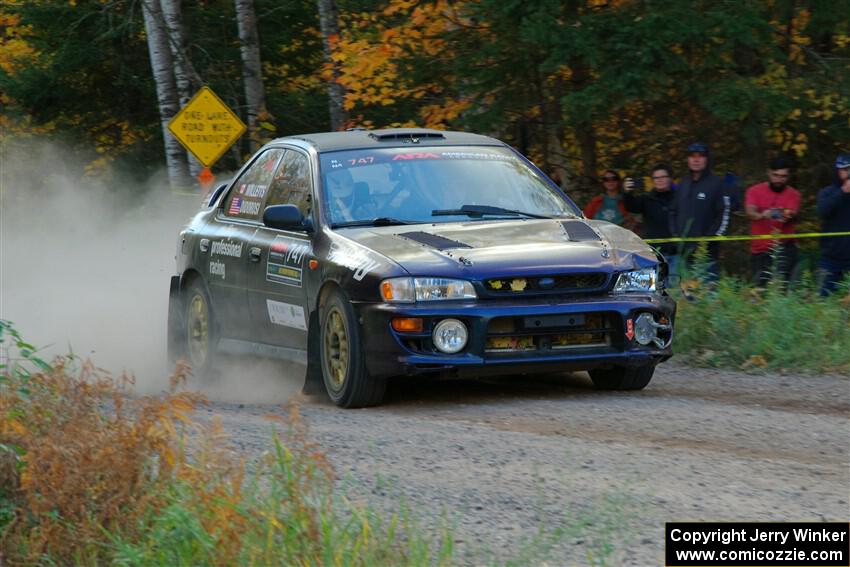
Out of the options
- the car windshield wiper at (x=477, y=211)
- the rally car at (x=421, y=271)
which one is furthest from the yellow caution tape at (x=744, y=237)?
the car windshield wiper at (x=477, y=211)

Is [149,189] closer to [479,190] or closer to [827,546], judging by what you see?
[479,190]

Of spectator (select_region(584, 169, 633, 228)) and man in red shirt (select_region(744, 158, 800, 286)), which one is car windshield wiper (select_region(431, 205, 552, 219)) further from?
spectator (select_region(584, 169, 633, 228))

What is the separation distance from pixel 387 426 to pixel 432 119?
11.5m

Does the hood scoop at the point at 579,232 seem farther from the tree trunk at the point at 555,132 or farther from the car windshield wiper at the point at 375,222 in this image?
the tree trunk at the point at 555,132

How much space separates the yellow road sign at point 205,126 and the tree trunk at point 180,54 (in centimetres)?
253

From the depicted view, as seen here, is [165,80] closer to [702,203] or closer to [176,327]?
[702,203]

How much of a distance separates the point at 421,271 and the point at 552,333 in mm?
855

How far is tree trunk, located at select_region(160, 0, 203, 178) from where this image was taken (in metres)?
21.6

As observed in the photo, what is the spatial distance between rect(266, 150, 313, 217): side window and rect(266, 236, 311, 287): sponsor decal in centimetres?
23

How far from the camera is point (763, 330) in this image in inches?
426

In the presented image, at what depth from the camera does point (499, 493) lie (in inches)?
242

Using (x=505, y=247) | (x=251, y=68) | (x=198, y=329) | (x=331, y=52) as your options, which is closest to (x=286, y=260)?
(x=505, y=247)

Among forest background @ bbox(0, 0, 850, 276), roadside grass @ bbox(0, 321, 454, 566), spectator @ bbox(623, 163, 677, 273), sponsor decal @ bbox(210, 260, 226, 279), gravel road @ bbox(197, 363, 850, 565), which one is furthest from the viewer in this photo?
forest background @ bbox(0, 0, 850, 276)

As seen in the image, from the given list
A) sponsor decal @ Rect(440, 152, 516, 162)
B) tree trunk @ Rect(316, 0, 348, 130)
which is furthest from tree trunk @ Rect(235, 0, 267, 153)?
sponsor decal @ Rect(440, 152, 516, 162)
